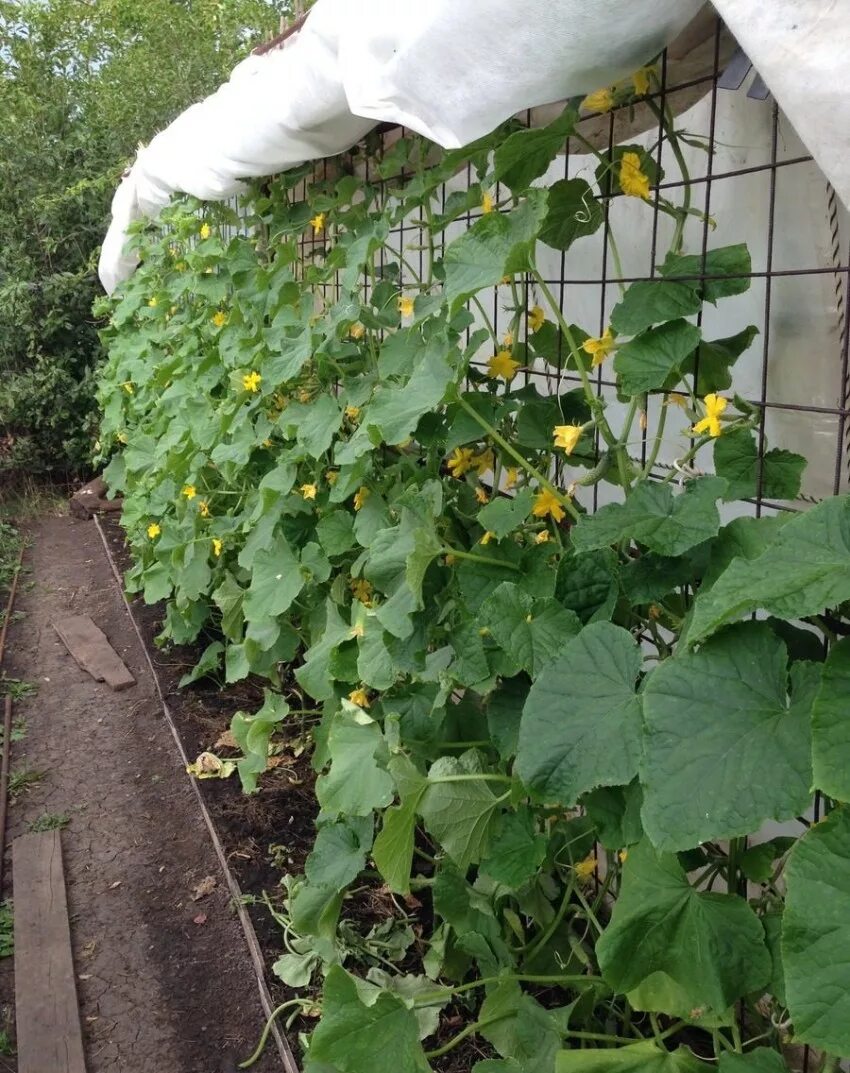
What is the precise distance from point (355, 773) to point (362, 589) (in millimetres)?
762

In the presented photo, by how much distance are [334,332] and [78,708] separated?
2131 mm

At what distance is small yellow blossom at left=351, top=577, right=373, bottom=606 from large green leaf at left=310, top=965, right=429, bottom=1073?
1.15 meters

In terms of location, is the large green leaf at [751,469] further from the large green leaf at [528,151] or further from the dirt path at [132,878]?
the dirt path at [132,878]

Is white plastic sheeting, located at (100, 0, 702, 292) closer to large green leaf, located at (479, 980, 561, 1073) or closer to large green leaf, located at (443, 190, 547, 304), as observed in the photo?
large green leaf, located at (443, 190, 547, 304)

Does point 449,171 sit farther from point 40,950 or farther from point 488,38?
point 40,950

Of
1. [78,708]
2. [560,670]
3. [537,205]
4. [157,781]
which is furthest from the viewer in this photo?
[78,708]

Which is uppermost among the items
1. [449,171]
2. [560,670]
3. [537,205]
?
[449,171]

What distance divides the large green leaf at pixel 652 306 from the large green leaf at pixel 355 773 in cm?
92

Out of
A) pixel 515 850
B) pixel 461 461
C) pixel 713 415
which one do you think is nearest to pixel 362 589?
pixel 461 461

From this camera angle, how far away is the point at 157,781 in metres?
3.07

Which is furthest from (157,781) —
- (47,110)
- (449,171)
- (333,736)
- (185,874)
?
(47,110)

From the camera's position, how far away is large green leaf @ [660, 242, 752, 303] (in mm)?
1340

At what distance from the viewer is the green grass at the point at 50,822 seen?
2.82 m

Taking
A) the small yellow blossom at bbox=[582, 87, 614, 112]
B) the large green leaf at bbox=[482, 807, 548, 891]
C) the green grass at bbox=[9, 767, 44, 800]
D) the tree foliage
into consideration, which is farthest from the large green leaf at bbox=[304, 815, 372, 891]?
the tree foliage
